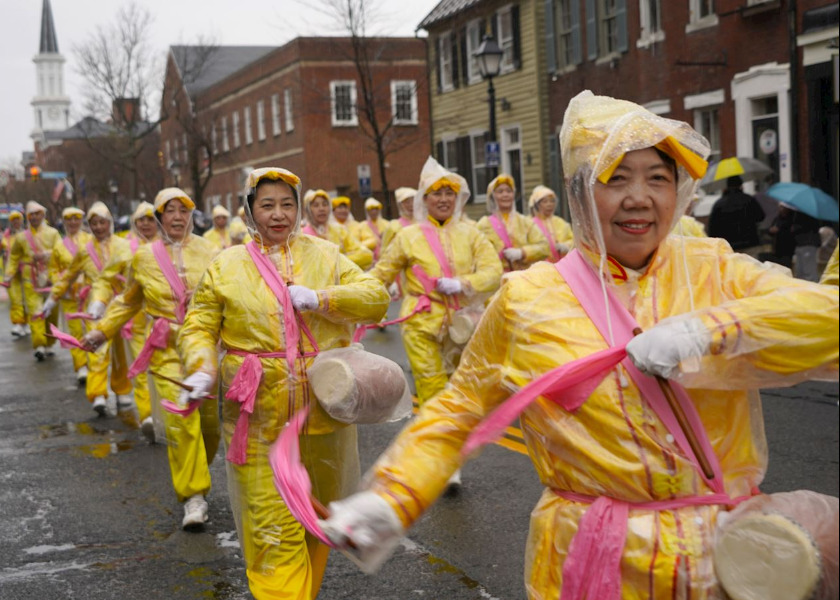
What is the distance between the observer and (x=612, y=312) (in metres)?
2.71

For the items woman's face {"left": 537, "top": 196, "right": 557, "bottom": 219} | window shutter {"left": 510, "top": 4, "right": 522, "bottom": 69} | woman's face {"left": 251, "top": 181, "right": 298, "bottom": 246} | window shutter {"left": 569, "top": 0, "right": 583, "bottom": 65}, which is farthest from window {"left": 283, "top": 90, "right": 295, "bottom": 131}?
woman's face {"left": 251, "top": 181, "right": 298, "bottom": 246}

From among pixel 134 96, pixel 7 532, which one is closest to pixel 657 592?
pixel 7 532

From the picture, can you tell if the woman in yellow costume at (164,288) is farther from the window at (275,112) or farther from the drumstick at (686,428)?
Answer: the window at (275,112)

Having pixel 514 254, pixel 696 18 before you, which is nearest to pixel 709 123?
pixel 696 18

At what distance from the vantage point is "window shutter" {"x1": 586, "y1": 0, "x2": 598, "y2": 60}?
82.5 feet

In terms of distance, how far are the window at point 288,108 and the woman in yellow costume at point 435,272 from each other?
3750 cm

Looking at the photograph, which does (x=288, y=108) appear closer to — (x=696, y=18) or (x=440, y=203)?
(x=696, y=18)

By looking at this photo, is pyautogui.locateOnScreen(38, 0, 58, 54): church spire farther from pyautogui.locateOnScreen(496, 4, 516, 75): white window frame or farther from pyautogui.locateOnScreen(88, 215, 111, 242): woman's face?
pyautogui.locateOnScreen(88, 215, 111, 242): woman's face

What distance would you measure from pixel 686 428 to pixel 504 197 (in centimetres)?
986

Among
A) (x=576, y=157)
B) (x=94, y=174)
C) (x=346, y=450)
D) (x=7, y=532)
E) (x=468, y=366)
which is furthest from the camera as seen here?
(x=94, y=174)

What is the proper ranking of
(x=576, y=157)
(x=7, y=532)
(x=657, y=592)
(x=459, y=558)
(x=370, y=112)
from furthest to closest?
(x=370, y=112) → (x=7, y=532) → (x=459, y=558) → (x=576, y=157) → (x=657, y=592)

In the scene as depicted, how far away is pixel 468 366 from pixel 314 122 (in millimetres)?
41727

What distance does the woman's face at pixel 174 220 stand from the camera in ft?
25.2

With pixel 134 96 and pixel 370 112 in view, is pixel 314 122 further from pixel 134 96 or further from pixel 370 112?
pixel 370 112
